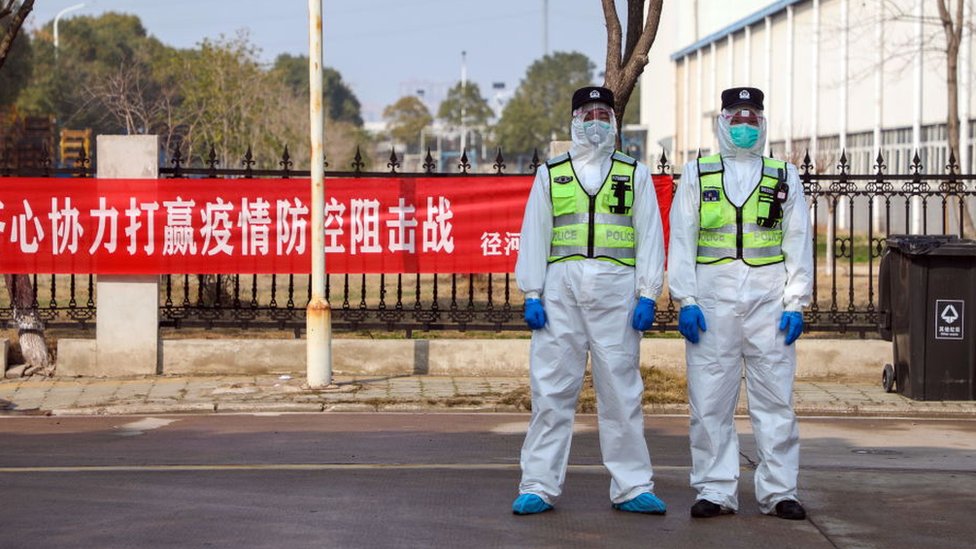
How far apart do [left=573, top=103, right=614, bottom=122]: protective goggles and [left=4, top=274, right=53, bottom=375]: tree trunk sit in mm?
7859

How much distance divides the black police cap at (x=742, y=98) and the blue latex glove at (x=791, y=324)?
1.12 m

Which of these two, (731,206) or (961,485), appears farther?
(961,485)

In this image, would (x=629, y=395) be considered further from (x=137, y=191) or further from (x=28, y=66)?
(x=28, y=66)

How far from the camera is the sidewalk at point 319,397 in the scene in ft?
40.4

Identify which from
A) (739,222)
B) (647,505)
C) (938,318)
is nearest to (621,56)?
(938,318)

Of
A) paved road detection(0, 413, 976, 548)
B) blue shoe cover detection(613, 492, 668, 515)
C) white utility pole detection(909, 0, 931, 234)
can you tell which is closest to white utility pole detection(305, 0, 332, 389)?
paved road detection(0, 413, 976, 548)

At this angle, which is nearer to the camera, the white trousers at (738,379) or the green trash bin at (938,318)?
the white trousers at (738,379)

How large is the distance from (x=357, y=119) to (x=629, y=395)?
5686 inches

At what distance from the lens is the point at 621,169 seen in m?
7.76

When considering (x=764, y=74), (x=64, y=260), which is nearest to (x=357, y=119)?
(x=764, y=74)

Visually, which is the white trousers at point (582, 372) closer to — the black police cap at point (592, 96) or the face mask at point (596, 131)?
the face mask at point (596, 131)

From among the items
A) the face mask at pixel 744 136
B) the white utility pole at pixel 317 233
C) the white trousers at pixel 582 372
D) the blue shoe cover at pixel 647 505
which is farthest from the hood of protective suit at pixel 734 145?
the white utility pole at pixel 317 233

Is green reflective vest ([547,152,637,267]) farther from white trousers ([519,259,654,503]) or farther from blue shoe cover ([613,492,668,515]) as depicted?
blue shoe cover ([613,492,668,515])

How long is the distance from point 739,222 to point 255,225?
24.1 ft
